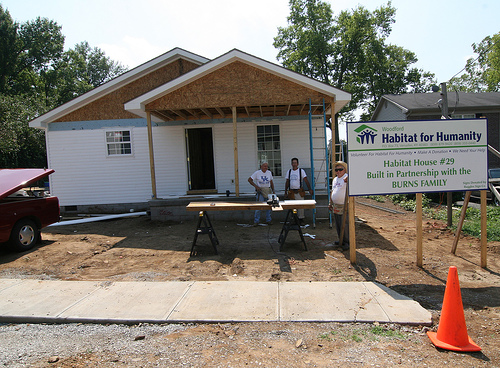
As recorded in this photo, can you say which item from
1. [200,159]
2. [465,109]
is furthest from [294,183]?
[465,109]

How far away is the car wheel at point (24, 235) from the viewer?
716 centimetres

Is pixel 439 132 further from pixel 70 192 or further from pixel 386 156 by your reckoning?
pixel 70 192

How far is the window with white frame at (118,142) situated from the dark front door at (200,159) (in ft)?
7.75

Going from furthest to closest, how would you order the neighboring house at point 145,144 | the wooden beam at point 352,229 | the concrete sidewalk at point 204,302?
the neighboring house at point 145,144 → the wooden beam at point 352,229 → the concrete sidewalk at point 204,302

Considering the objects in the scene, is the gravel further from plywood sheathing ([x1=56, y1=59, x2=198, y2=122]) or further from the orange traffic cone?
plywood sheathing ([x1=56, y1=59, x2=198, y2=122])

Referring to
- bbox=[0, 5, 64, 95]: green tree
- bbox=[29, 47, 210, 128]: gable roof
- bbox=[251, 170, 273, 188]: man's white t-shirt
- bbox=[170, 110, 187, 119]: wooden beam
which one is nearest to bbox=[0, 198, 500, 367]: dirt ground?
bbox=[251, 170, 273, 188]: man's white t-shirt

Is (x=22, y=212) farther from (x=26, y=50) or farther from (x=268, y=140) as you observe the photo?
(x=26, y=50)

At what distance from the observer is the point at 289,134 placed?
12.5 meters

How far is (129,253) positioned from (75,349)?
152 inches

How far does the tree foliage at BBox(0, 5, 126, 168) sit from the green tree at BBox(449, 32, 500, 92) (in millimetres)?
29099

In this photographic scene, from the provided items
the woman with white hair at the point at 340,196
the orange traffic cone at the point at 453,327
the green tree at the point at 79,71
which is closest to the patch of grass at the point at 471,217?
the woman with white hair at the point at 340,196

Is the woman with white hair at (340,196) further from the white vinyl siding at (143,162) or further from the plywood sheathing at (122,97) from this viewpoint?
the plywood sheathing at (122,97)

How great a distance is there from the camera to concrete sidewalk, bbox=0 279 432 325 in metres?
4.05

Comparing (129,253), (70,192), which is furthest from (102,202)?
(129,253)
